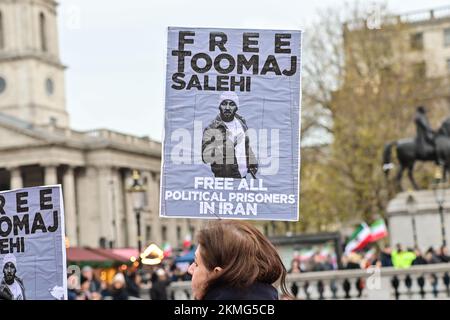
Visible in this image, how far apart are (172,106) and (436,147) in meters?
25.0

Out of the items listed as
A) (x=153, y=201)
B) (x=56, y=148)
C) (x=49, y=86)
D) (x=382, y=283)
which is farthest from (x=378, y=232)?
(x=153, y=201)

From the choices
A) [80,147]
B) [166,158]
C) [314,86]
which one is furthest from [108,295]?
[80,147]

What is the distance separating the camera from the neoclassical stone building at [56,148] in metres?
104

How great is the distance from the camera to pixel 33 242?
7.68 meters

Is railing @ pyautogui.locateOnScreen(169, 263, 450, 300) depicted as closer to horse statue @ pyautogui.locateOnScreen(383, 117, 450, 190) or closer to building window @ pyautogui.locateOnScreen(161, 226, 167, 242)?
horse statue @ pyautogui.locateOnScreen(383, 117, 450, 190)

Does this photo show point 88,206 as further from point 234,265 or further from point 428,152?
point 234,265

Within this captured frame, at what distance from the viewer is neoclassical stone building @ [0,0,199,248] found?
343 feet

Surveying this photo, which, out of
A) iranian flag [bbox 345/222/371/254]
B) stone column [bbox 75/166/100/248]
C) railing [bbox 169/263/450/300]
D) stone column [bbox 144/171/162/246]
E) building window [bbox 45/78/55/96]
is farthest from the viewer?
stone column [bbox 144/171/162/246]

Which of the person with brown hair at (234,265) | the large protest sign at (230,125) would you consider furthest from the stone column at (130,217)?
the person with brown hair at (234,265)

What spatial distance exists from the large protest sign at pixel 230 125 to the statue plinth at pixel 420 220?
26231 millimetres

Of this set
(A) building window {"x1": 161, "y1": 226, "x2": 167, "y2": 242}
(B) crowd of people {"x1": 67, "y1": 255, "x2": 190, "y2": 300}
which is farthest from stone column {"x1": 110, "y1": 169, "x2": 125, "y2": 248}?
(B) crowd of people {"x1": 67, "y1": 255, "x2": 190, "y2": 300}

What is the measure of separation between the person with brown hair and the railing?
16.5 meters

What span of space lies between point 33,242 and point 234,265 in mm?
3480

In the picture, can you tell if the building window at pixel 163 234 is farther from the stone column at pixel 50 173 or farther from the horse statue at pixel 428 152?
the horse statue at pixel 428 152
